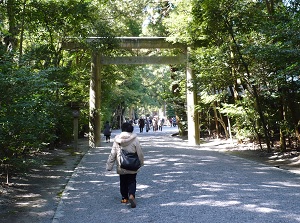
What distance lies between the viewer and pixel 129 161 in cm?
504

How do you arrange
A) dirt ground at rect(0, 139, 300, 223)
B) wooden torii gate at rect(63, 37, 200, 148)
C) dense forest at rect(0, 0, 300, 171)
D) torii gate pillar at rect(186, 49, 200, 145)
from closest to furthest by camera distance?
dirt ground at rect(0, 139, 300, 223)
dense forest at rect(0, 0, 300, 171)
wooden torii gate at rect(63, 37, 200, 148)
torii gate pillar at rect(186, 49, 200, 145)

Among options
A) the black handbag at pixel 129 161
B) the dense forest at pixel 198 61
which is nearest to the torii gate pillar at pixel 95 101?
the dense forest at pixel 198 61

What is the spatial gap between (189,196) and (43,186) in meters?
3.57

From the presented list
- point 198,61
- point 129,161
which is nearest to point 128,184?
point 129,161

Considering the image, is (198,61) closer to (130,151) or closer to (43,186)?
(43,186)

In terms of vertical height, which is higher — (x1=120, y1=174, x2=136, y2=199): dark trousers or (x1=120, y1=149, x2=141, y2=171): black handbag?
A: (x1=120, y1=149, x2=141, y2=171): black handbag

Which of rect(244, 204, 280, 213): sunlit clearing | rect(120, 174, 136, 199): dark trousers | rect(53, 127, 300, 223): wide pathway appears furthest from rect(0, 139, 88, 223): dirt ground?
rect(244, 204, 280, 213): sunlit clearing

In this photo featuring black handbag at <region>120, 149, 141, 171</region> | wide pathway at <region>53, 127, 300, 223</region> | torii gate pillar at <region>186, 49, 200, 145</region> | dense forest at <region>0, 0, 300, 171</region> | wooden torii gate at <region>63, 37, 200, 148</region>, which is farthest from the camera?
torii gate pillar at <region>186, 49, 200, 145</region>

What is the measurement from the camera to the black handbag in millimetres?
5020

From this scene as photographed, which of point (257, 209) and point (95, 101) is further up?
point (95, 101)

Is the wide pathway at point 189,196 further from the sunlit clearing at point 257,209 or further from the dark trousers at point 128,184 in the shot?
the dark trousers at point 128,184

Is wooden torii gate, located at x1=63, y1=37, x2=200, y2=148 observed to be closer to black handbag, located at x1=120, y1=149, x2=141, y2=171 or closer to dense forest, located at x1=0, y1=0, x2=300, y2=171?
dense forest, located at x1=0, y1=0, x2=300, y2=171

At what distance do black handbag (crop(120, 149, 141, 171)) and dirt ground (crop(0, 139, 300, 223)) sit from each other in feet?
4.56

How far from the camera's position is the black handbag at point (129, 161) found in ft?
16.5
